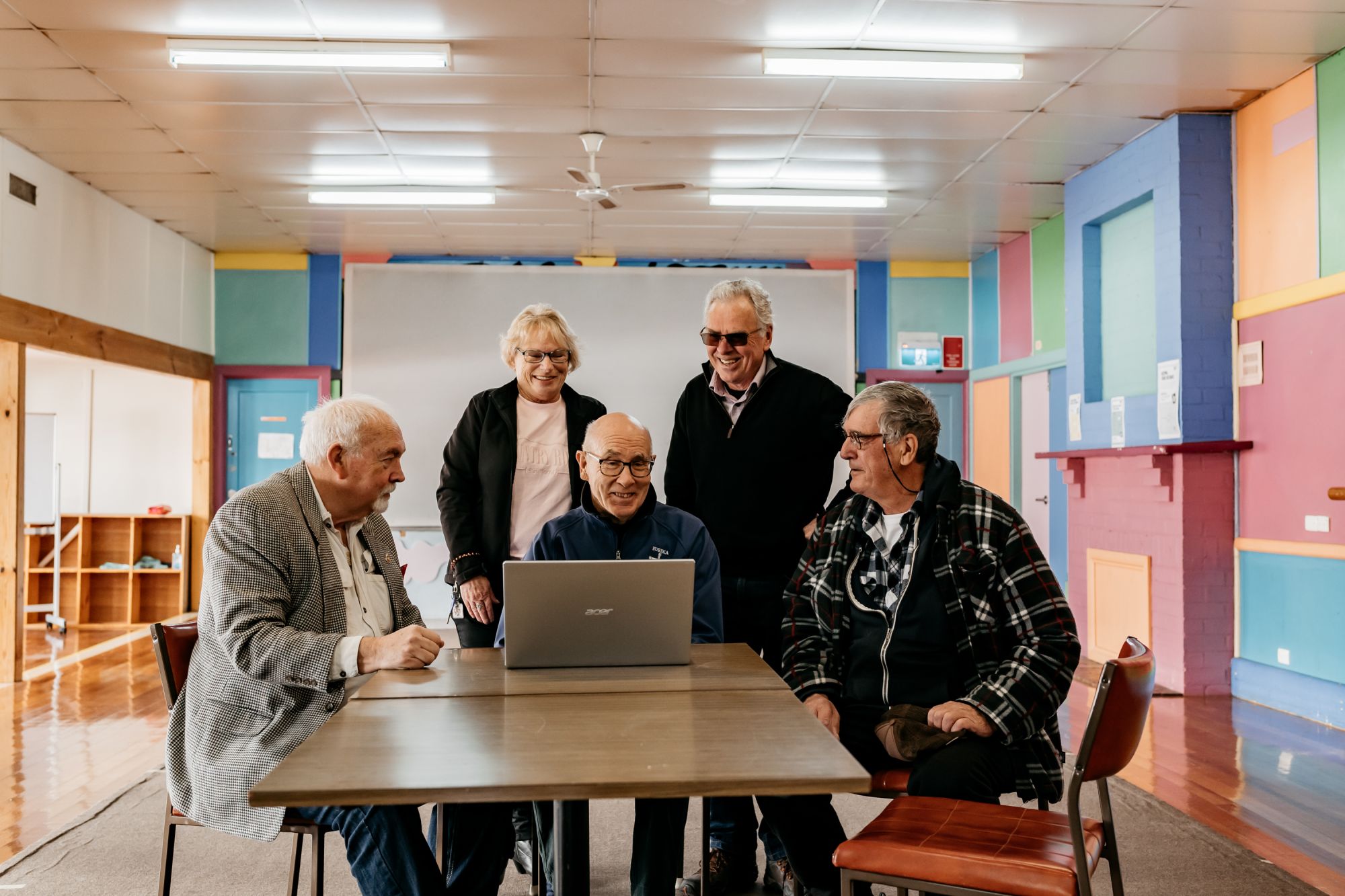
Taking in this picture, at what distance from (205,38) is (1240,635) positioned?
6084mm

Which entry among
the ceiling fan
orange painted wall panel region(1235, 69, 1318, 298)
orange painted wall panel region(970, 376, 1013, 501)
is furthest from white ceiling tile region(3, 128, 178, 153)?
orange painted wall panel region(970, 376, 1013, 501)

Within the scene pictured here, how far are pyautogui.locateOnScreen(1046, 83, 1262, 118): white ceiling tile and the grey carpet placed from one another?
11.9 ft

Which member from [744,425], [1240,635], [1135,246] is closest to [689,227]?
[1135,246]

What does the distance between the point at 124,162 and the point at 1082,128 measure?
595 centimetres

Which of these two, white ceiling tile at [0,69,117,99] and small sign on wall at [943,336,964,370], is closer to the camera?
white ceiling tile at [0,69,117,99]

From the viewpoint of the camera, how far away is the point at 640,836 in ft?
7.59

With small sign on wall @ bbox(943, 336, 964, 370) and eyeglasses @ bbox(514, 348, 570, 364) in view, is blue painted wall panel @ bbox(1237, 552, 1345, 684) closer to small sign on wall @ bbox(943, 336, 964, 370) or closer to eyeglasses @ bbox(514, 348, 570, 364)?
eyeglasses @ bbox(514, 348, 570, 364)

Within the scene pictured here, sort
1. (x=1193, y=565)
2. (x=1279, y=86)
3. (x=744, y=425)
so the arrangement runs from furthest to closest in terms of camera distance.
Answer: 1. (x=1193, y=565)
2. (x=1279, y=86)
3. (x=744, y=425)

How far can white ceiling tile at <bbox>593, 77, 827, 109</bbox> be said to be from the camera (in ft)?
17.9

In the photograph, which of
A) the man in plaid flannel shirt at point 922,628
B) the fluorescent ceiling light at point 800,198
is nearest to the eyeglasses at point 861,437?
the man in plaid flannel shirt at point 922,628

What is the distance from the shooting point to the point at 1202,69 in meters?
5.24

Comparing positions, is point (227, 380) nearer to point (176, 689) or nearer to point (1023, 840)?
point (176, 689)

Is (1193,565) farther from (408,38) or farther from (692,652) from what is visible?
(408,38)

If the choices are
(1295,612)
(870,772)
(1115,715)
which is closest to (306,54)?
(870,772)
